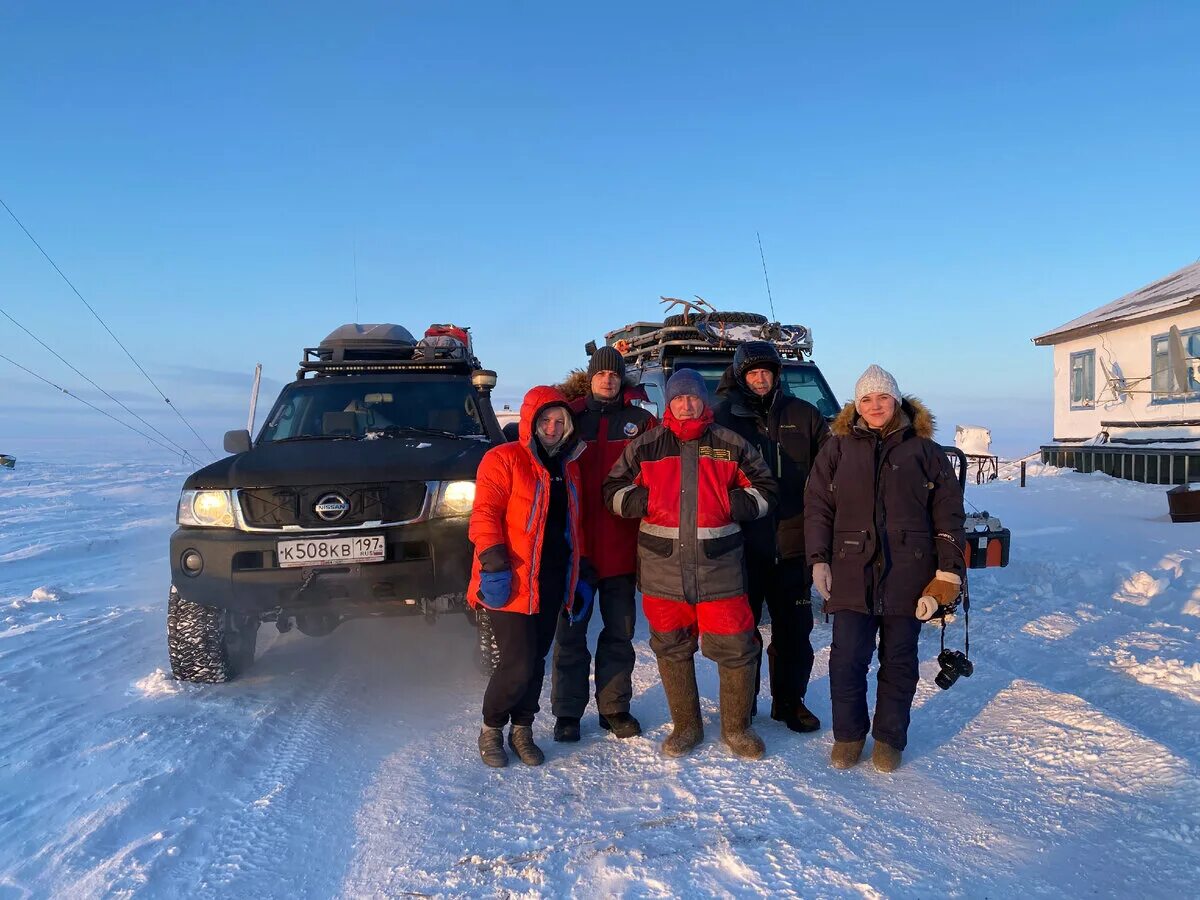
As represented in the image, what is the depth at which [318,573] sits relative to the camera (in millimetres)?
4043

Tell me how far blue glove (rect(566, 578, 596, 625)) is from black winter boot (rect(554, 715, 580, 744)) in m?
0.51

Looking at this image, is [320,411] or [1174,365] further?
[1174,365]

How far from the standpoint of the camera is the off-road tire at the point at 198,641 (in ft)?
14.1

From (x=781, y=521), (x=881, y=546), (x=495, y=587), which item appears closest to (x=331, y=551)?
(x=495, y=587)

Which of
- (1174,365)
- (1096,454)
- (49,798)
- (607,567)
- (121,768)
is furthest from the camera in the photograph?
(1096,454)

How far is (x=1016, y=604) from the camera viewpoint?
618 centimetres

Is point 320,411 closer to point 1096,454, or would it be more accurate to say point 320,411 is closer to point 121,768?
point 121,768

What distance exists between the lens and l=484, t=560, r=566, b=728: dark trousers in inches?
136

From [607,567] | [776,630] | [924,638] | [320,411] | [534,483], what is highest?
[320,411]

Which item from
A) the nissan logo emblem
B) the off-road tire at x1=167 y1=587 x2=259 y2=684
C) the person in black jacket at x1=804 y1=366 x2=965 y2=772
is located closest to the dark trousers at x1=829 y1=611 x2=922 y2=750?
the person in black jacket at x1=804 y1=366 x2=965 y2=772

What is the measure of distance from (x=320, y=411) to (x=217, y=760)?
279 cm

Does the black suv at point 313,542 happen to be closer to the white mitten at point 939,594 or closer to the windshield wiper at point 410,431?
the windshield wiper at point 410,431

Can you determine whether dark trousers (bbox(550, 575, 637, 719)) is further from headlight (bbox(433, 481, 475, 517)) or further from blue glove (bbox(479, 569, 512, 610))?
headlight (bbox(433, 481, 475, 517))

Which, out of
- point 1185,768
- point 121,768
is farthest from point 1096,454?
point 121,768
